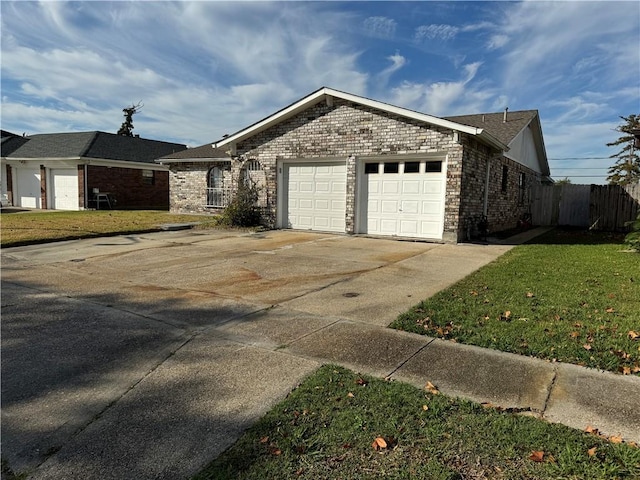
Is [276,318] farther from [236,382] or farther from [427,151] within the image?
[427,151]

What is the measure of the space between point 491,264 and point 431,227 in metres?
3.88

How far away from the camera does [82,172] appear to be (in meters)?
23.3

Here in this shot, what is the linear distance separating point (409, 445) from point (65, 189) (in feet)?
89.3

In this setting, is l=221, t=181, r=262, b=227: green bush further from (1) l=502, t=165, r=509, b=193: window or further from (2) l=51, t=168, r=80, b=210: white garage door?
(2) l=51, t=168, r=80, b=210: white garage door

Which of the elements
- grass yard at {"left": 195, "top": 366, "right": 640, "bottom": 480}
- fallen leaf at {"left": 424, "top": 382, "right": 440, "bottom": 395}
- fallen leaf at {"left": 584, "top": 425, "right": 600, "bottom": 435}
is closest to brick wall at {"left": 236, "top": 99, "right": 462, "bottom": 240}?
fallen leaf at {"left": 424, "top": 382, "right": 440, "bottom": 395}

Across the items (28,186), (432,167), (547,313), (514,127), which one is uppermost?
(514,127)

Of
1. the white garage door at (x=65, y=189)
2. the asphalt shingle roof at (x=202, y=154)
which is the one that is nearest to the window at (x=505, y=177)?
the asphalt shingle roof at (x=202, y=154)

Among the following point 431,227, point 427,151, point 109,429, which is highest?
point 427,151

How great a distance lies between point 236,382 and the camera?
11.0 ft

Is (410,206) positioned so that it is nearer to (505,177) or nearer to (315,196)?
(315,196)

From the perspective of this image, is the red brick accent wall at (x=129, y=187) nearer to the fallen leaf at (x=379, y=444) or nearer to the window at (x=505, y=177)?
the window at (x=505, y=177)

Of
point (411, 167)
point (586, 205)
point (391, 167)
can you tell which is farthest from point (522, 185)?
point (391, 167)

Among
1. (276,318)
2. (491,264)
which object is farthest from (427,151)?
(276,318)

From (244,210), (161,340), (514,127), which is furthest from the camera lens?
(514,127)
